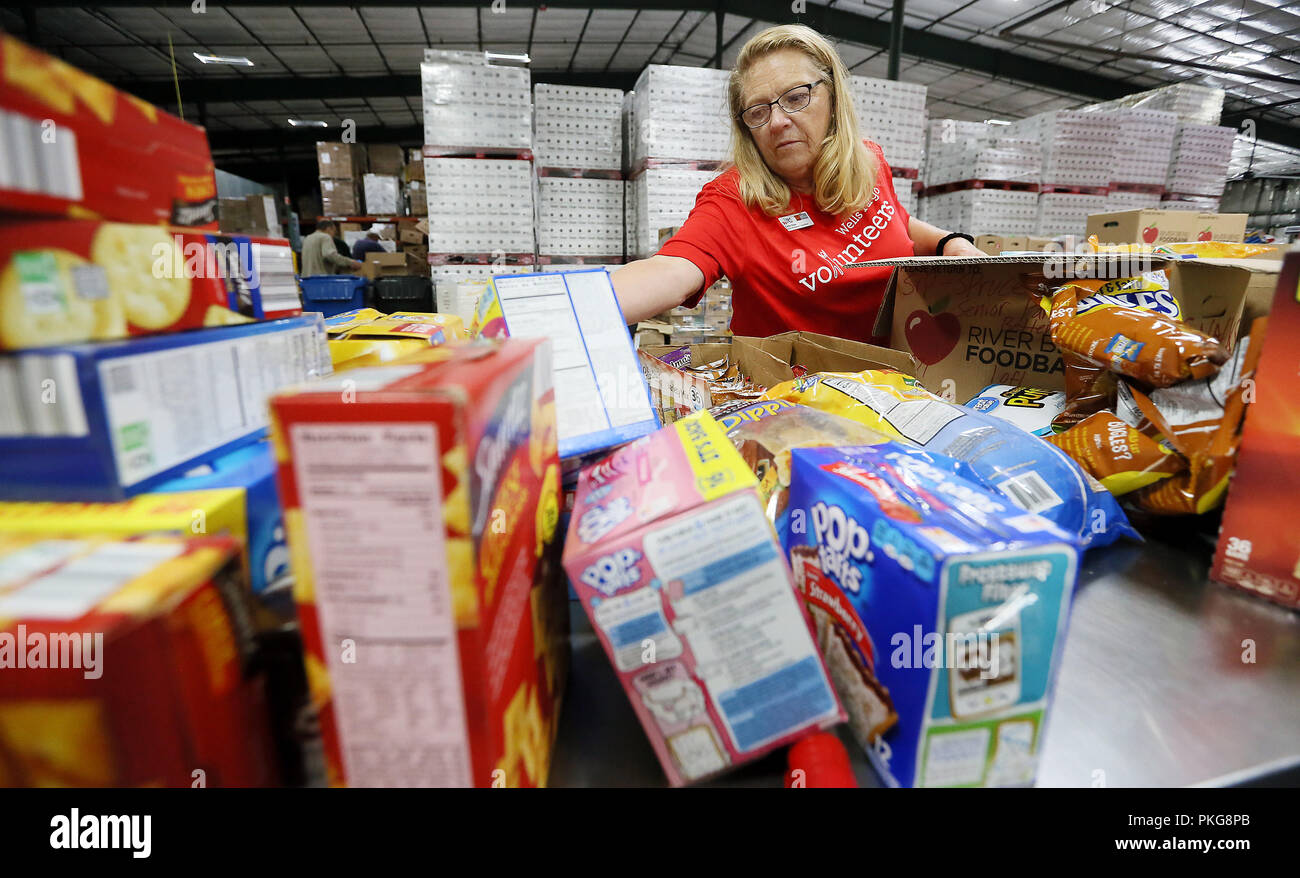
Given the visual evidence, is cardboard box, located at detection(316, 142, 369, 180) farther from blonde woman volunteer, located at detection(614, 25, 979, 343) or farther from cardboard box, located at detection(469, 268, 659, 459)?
cardboard box, located at detection(469, 268, 659, 459)

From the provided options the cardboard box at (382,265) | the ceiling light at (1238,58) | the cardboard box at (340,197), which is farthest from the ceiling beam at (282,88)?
the ceiling light at (1238,58)

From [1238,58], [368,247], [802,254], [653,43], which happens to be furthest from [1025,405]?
[1238,58]

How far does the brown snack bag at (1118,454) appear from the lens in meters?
0.94

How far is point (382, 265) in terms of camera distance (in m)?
8.59

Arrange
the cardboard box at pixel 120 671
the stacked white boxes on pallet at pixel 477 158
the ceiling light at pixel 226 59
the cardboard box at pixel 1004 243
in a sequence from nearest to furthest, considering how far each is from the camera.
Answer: the cardboard box at pixel 120 671 < the stacked white boxes on pallet at pixel 477 158 < the cardboard box at pixel 1004 243 < the ceiling light at pixel 226 59

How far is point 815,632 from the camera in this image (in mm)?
665

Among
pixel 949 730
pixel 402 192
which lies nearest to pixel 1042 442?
pixel 949 730

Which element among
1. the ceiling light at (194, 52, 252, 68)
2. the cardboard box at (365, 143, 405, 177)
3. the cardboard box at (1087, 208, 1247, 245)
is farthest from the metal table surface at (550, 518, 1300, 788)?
the ceiling light at (194, 52, 252, 68)

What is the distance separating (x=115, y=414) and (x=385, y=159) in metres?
11.7

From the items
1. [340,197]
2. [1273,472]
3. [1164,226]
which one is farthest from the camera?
[340,197]

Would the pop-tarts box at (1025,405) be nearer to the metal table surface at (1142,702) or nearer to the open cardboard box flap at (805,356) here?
the open cardboard box flap at (805,356)

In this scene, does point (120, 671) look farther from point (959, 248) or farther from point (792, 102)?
point (959, 248)

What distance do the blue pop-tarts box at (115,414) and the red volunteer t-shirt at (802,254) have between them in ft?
4.36

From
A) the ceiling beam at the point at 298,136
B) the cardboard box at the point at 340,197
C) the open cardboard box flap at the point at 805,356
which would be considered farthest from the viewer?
the ceiling beam at the point at 298,136
